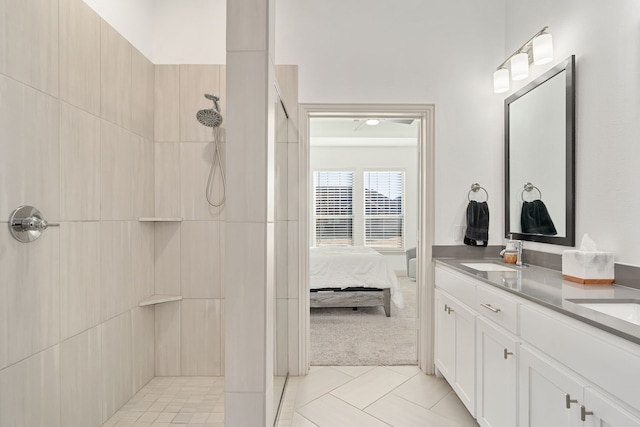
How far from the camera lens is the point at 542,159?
2.28m

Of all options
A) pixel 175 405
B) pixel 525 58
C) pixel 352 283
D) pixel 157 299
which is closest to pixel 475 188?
pixel 525 58

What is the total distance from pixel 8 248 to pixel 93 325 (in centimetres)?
71

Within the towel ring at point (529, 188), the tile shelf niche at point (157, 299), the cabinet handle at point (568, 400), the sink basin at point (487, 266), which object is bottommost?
the cabinet handle at point (568, 400)

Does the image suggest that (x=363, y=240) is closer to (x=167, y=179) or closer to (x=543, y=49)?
(x=167, y=179)

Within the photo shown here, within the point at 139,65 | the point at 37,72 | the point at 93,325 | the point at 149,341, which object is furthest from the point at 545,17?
the point at 149,341

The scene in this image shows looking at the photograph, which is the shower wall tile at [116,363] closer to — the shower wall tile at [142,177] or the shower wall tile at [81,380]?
the shower wall tile at [81,380]

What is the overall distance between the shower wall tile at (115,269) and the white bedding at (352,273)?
2250mm

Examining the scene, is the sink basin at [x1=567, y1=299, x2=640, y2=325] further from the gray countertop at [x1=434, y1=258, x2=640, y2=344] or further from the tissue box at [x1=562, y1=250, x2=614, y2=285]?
the tissue box at [x1=562, y1=250, x2=614, y2=285]

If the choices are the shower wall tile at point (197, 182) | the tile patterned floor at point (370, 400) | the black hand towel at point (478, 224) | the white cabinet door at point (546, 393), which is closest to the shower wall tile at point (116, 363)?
the shower wall tile at point (197, 182)

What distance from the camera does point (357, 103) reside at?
9.02 ft

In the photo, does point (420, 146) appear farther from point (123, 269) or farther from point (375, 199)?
point (375, 199)

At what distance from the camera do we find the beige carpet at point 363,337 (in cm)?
301

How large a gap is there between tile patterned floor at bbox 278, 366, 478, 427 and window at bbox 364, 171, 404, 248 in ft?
14.4

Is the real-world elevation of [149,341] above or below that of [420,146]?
below
